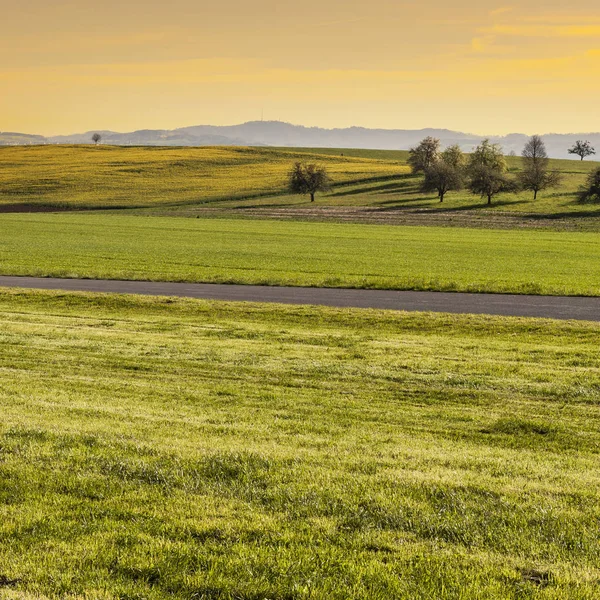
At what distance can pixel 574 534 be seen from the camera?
660 centimetres

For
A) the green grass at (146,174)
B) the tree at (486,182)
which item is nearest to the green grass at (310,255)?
the tree at (486,182)

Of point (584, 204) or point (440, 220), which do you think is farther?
point (584, 204)

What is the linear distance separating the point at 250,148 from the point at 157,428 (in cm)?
16059

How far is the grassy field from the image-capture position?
317 feet

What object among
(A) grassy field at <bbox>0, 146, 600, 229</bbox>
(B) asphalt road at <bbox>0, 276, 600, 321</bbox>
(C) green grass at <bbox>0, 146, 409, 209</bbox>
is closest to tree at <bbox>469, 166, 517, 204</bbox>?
(A) grassy field at <bbox>0, 146, 600, 229</bbox>

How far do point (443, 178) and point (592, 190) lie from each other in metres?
20.3

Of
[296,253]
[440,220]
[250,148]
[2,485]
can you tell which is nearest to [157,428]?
[2,485]

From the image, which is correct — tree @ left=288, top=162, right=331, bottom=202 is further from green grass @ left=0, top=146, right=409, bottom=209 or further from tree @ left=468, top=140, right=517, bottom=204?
tree @ left=468, top=140, right=517, bottom=204

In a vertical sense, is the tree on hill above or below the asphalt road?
above

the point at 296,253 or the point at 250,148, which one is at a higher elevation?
the point at 250,148

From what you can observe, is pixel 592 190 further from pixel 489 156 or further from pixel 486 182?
pixel 489 156

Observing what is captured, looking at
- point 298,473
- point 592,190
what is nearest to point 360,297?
point 298,473

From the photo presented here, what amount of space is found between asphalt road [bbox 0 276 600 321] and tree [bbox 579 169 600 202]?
76.5 m

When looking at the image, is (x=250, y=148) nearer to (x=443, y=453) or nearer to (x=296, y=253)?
(x=296, y=253)
